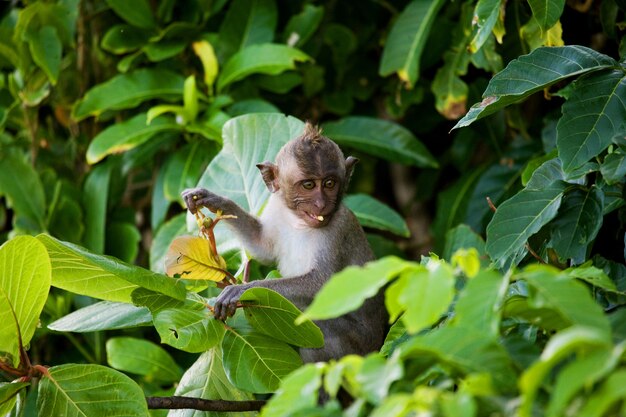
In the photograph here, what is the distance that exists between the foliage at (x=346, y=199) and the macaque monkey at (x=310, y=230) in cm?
13

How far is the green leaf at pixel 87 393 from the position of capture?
3205mm

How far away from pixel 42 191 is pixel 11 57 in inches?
42.0

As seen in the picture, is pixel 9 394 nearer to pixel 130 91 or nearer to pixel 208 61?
pixel 130 91

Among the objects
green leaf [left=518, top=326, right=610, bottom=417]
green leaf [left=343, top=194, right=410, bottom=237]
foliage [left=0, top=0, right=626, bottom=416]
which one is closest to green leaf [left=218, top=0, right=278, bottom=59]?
foliage [left=0, top=0, right=626, bottom=416]

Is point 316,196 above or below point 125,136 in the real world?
above

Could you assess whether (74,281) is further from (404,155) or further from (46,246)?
(404,155)

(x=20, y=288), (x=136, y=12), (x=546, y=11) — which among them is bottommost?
(x=20, y=288)

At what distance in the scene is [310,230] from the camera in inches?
182

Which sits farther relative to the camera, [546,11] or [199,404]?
[546,11]

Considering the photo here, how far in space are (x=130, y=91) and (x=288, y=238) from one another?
2.05 m

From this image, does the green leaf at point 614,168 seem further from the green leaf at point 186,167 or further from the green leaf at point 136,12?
the green leaf at point 136,12

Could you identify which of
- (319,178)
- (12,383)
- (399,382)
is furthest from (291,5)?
(399,382)

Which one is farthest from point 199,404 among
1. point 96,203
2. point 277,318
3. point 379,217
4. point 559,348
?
point 96,203

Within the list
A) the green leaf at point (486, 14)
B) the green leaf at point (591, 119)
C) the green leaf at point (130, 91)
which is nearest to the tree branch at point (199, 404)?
the green leaf at point (591, 119)
